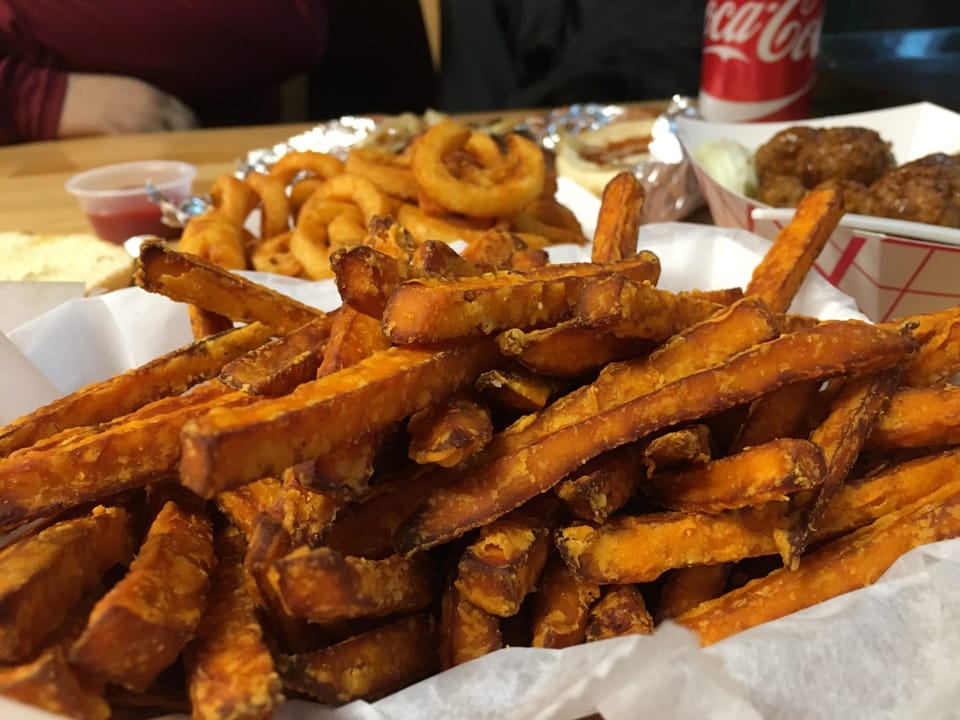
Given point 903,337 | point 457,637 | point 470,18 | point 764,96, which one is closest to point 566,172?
point 764,96

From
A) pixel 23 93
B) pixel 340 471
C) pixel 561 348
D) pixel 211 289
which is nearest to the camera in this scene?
pixel 340 471

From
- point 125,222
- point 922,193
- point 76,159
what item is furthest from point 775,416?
point 76,159

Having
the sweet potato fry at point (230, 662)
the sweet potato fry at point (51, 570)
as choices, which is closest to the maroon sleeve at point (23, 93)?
the sweet potato fry at point (51, 570)

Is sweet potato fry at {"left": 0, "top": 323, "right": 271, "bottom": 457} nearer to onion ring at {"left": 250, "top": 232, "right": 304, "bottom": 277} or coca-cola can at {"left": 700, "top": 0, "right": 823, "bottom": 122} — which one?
onion ring at {"left": 250, "top": 232, "right": 304, "bottom": 277}

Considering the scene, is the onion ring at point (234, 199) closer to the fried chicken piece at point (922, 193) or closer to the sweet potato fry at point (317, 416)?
the sweet potato fry at point (317, 416)

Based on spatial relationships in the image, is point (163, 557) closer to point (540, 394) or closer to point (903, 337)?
point (540, 394)

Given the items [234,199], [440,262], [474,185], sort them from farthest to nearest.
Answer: [234,199] → [474,185] → [440,262]

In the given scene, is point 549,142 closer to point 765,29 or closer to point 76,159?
point 765,29
